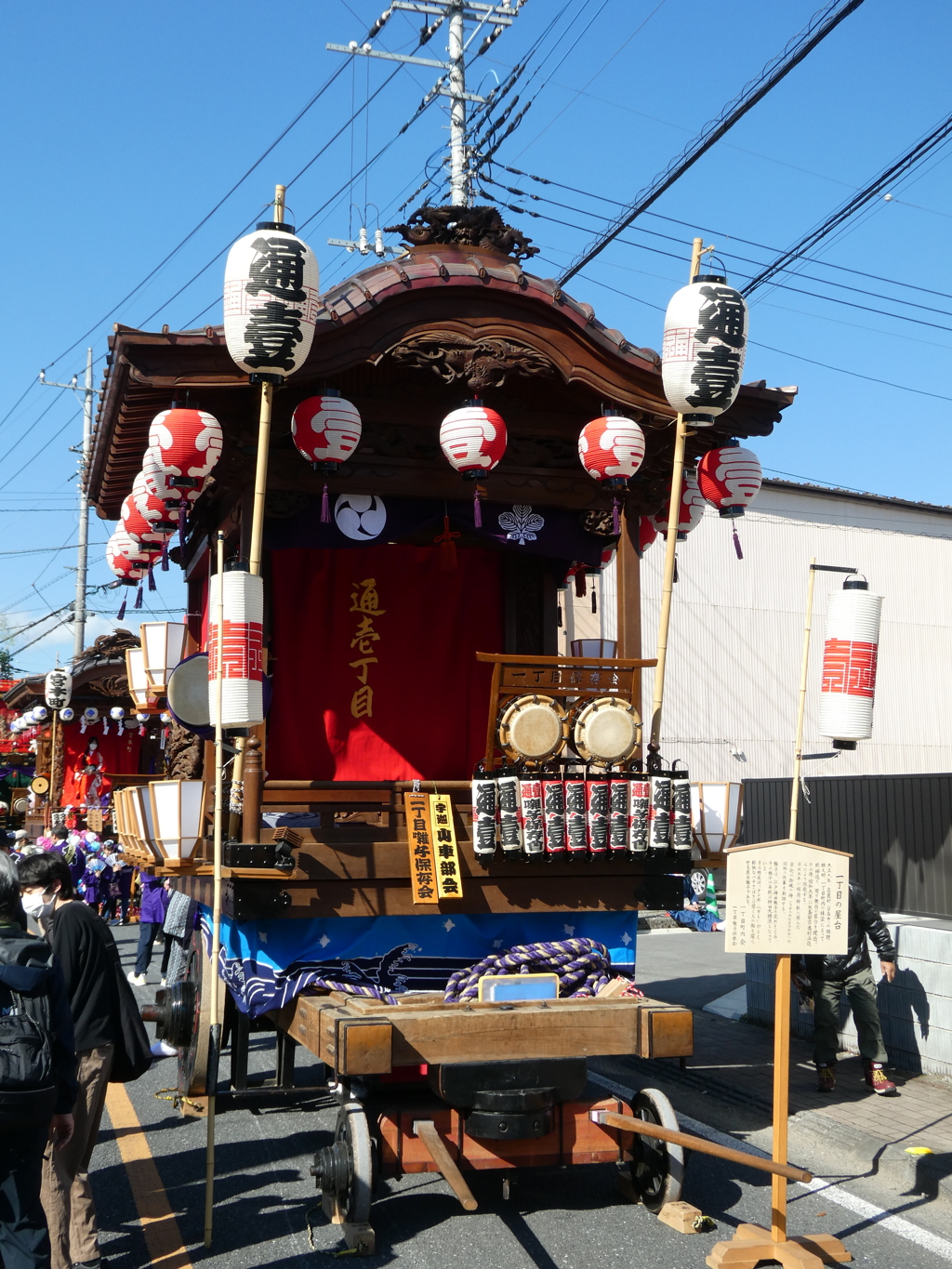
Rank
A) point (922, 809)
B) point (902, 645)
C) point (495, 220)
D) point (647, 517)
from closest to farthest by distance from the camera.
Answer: point (495, 220), point (647, 517), point (922, 809), point (902, 645)

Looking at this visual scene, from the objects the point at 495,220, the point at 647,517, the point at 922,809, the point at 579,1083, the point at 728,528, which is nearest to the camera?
the point at 579,1083

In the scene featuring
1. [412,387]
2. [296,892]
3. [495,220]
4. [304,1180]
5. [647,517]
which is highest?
[495,220]

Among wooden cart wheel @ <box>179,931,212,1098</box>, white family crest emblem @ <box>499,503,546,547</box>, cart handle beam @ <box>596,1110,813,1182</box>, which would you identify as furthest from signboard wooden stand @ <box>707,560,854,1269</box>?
white family crest emblem @ <box>499,503,546,547</box>

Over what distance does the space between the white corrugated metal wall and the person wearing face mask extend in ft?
61.0

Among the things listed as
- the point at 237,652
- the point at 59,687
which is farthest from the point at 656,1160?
the point at 59,687

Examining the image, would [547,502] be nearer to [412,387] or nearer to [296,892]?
[412,387]

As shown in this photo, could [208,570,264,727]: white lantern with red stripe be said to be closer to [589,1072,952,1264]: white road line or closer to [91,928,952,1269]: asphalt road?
[91,928,952,1269]: asphalt road

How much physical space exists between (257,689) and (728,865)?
2.67 meters

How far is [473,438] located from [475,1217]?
4.44 meters

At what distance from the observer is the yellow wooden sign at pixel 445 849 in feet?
21.7

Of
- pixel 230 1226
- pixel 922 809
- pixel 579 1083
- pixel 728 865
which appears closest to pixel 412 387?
pixel 728 865

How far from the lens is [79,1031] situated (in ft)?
17.6

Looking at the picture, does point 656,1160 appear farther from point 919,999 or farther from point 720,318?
point 720,318

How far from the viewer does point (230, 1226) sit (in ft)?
18.6
